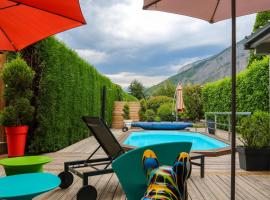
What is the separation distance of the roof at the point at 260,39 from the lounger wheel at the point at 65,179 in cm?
439

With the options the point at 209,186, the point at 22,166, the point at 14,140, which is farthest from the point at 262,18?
the point at 22,166

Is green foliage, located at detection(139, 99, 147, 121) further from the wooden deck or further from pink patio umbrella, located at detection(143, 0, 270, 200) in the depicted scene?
pink patio umbrella, located at detection(143, 0, 270, 200)

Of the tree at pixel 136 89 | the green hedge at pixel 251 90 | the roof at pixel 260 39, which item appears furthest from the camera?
the tree at pixel 136 89

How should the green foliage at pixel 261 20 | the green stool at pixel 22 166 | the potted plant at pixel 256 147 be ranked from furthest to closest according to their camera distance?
the green foliage at pixel 261 20
the potted plant at pixel 256 147
the green stool at pixel 22 166

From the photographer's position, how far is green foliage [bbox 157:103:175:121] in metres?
19.4

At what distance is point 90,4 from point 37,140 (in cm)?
740

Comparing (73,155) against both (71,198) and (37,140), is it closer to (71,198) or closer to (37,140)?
(37,140)

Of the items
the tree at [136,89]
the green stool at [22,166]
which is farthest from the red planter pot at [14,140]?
the tree at [136,89]

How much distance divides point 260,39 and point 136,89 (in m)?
30.7

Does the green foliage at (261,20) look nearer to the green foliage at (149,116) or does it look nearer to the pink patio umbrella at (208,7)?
the green foliage at (149,116)

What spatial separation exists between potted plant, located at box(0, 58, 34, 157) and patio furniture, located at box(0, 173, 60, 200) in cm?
381

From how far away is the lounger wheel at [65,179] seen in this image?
154 inches

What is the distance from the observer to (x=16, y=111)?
20.1 ft

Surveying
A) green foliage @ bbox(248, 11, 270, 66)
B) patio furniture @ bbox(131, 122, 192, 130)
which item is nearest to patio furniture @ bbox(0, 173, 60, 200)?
patio furniture @ bbox(131, 122, 192, 130)
